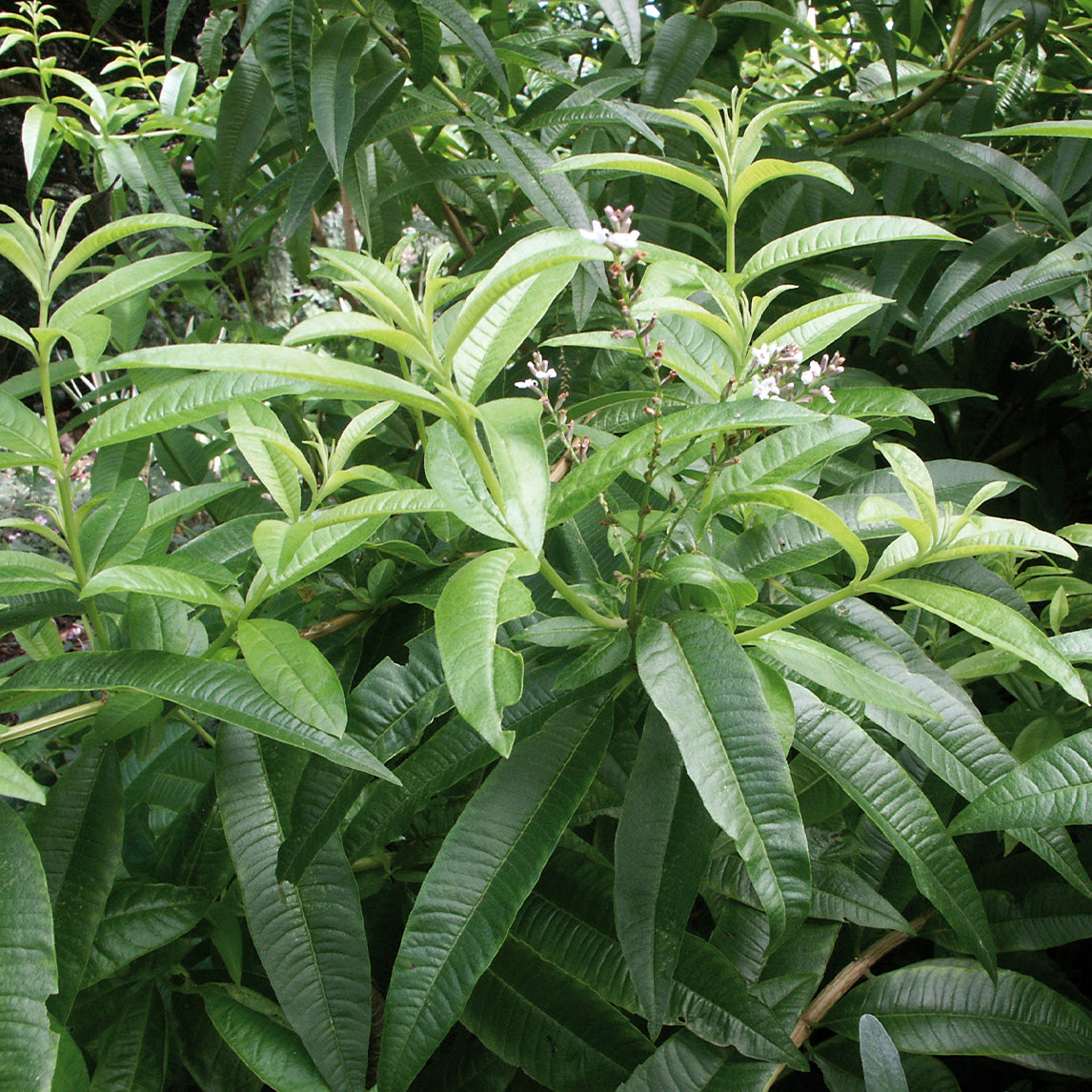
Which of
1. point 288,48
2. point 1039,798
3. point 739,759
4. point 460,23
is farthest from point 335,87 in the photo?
point 1039,798

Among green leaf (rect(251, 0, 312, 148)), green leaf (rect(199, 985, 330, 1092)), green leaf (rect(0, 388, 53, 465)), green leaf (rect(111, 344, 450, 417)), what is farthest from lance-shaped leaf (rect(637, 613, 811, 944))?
green leaf (rect(251, 0, 312, 148))

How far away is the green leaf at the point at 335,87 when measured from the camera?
91 centimetres

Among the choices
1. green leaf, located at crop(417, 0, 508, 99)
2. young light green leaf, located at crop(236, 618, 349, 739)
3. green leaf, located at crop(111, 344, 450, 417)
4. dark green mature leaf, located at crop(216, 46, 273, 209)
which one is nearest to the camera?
green leaf, located at crop(111, 344, 450, 417)

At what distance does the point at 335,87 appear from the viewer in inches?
37.1

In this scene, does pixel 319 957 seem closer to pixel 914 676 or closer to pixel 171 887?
pixel 171 887

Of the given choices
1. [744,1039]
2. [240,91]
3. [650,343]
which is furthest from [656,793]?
[240,91]

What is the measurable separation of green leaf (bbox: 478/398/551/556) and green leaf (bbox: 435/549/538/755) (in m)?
0.04

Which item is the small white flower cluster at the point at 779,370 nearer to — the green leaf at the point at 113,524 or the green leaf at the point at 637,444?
the green leaf at the point at 637,444

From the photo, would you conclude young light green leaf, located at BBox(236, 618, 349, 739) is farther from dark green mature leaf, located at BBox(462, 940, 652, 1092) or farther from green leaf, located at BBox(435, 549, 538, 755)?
dark green mature leaf, located at BBox(462, 940, 652, 1092)

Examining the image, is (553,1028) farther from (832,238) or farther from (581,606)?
(832,238)

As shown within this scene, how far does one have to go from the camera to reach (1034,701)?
832 millimetres

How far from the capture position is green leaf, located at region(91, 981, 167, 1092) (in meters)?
0.62

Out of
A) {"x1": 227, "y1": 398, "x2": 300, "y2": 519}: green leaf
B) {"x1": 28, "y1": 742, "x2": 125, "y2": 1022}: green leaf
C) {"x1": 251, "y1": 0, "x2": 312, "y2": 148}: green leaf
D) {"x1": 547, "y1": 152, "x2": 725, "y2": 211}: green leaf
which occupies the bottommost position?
{"x1": 28, "y1": 742, "x2": 125, "y2": 1022}: green leaf

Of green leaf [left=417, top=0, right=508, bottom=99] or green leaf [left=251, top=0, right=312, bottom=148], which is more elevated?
green leaf [left=417, top=0, right=508, bottom=99]
